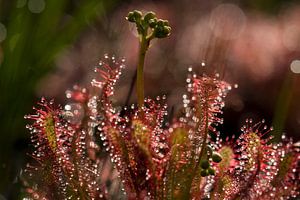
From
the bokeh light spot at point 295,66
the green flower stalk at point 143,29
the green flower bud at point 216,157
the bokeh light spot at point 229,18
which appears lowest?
the green flower bud at point 216,157

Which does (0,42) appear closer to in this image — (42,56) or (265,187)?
(42,56)

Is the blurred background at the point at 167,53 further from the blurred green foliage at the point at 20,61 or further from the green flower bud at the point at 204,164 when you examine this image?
the green flower bud at the point at 204,164

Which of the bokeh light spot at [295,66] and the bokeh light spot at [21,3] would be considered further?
the bokeh light spot at [295,66]

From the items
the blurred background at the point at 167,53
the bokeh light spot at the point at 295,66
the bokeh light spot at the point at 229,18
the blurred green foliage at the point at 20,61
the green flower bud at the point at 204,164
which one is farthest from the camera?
the bokeh light spot at the point at 229,18

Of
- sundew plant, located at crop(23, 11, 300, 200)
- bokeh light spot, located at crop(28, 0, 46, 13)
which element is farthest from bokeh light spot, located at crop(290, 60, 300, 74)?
sundew plant, located at crop(23, 11, 300, 200)

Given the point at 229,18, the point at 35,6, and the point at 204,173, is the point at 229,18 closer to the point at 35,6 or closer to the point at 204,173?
the point at 35,6

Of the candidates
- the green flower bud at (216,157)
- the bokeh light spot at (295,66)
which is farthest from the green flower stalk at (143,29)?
the bokeh light spot at (295,66)
